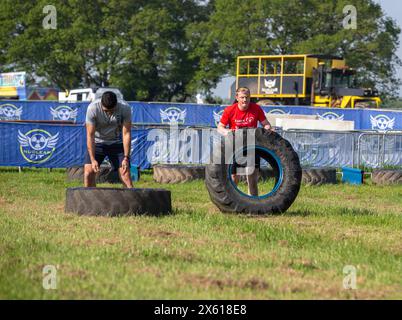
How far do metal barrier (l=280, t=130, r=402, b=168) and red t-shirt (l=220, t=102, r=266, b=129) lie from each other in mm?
8287

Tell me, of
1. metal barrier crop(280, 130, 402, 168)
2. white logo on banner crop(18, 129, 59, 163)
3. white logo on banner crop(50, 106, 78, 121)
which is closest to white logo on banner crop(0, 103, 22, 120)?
white logo on banner crop(50, 106, 78, 121)

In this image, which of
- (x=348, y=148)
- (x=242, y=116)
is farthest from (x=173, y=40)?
(x=242, y=116)

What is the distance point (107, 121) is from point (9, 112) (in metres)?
19.1

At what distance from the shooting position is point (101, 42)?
5894 centimetres

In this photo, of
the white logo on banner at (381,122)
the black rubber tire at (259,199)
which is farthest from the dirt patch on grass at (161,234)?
the white logo on banner at (381,122)

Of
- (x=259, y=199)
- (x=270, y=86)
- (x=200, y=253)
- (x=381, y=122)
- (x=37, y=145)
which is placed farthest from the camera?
(x=270, y=86)

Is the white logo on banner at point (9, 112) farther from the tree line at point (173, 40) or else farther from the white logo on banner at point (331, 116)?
the tree line at point (173, 40)

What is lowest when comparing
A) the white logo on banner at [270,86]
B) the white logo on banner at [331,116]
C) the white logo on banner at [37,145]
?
the white logo on banner at [37,145]

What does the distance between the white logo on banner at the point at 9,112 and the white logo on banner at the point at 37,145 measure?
387 inches

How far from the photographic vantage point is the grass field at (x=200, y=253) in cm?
632

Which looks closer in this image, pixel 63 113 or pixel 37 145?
pixel 37 145

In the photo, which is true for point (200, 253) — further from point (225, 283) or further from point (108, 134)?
point (108, 134)

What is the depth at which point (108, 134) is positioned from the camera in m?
11.6

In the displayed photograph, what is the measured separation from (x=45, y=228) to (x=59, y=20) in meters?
50.7
